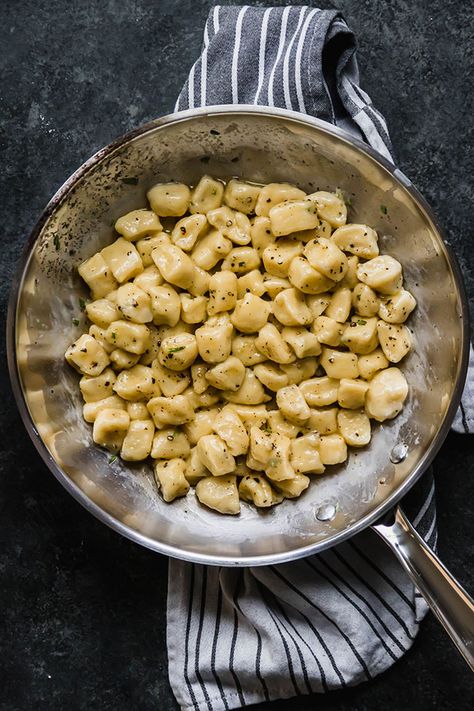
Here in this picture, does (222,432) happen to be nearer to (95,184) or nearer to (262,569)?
(262,569)

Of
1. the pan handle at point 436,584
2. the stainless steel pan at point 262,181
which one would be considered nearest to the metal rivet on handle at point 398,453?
the stainless steel pan at point 262,181

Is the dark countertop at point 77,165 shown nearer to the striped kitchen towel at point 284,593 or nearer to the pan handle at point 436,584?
the striped kitchen towel at point 284,593

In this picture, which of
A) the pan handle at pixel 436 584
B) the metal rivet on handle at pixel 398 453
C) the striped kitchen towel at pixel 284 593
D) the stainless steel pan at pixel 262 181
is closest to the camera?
the pan handle at pixel 436 584

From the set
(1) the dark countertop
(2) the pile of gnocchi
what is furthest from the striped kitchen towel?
(2) the pile of gnocchi

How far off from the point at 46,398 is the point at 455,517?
3.53 feet

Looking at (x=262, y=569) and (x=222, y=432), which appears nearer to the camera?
(x=222, y=432)

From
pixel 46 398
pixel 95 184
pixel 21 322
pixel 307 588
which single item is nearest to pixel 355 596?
pixel 307 588

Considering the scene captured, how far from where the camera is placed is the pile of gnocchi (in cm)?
187

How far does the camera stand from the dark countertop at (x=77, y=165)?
2.10m

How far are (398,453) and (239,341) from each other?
458 mm

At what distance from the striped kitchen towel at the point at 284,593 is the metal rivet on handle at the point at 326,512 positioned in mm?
125

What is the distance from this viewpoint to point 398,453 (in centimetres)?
192

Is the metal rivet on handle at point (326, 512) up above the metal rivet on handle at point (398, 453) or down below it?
below

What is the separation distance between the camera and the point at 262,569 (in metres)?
2.01
